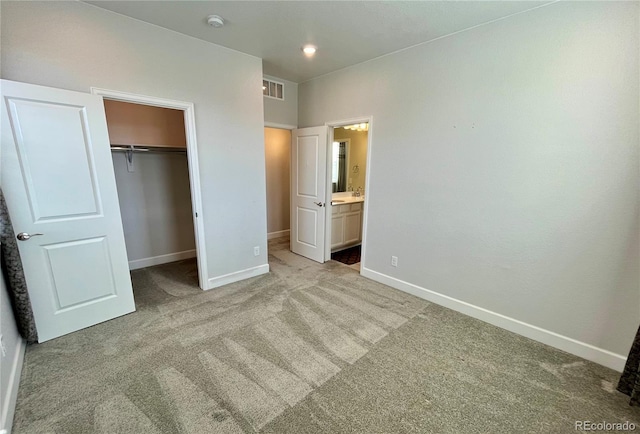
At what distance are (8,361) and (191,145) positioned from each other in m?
2.09

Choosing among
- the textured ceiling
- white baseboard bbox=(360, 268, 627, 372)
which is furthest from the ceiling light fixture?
white baseboard bbox=(360, 268, 627, 372)

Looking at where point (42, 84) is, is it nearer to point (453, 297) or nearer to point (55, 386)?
point (55, 386)

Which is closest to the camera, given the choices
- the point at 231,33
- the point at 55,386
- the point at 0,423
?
the point at 0,423

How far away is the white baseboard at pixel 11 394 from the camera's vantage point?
1.38 m

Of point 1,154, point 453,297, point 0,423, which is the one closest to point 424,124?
point 453,297

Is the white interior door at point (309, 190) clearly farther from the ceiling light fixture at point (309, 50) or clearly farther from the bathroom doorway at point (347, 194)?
the ceiling light fixture at point (309, 50)

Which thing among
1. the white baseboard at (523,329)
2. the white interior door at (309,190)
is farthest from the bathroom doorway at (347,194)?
the white baseboard at (523,329)

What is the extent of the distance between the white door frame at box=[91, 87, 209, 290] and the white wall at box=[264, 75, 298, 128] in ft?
4.14

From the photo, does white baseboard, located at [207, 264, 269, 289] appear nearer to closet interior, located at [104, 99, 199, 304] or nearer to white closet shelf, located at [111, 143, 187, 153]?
closet interior, located at [104, 99, 199, 304]

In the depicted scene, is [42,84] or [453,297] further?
[453,297]

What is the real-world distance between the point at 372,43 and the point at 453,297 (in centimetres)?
274

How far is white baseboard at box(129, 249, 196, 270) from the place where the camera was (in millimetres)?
3636

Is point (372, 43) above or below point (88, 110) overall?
above

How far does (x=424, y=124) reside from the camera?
271 centimetres
